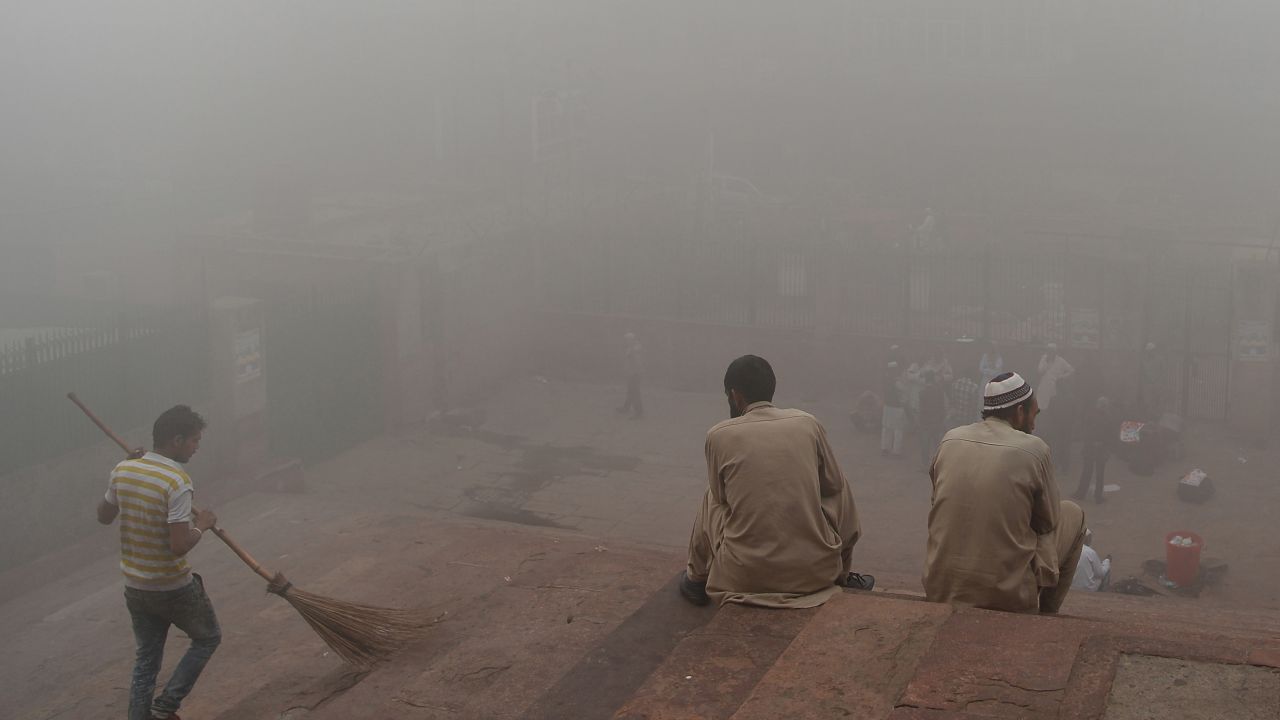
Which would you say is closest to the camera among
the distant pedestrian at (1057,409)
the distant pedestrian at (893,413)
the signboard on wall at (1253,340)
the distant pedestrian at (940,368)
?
the distant pedestrian at (1057,409)

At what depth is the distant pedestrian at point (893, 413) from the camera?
1473 cm

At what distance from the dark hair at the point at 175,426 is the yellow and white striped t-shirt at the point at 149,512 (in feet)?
0.29

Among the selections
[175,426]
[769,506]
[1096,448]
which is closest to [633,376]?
[1096,448]

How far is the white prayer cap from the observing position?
452cm

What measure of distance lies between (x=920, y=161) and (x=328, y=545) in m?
28.8

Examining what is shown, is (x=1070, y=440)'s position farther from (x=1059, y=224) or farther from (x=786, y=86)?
(x=786, y=86)

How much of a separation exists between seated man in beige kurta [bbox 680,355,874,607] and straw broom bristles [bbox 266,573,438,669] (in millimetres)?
2023

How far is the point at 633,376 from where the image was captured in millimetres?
16578

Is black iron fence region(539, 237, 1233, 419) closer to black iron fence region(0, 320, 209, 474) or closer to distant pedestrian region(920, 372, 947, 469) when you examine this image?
distant pedestrian region(920, 372, 947, 469)

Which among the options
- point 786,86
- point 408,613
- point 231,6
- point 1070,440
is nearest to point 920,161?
point 786,86

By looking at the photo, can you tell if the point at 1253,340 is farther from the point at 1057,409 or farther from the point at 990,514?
the point at 990,514

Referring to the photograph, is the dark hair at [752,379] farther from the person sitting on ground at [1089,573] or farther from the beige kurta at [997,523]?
the person sitting on ground at [1089,573]

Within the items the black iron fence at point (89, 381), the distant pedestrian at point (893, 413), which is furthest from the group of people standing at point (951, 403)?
the black iron fence at point (89, 381)

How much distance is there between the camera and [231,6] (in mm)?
44594
